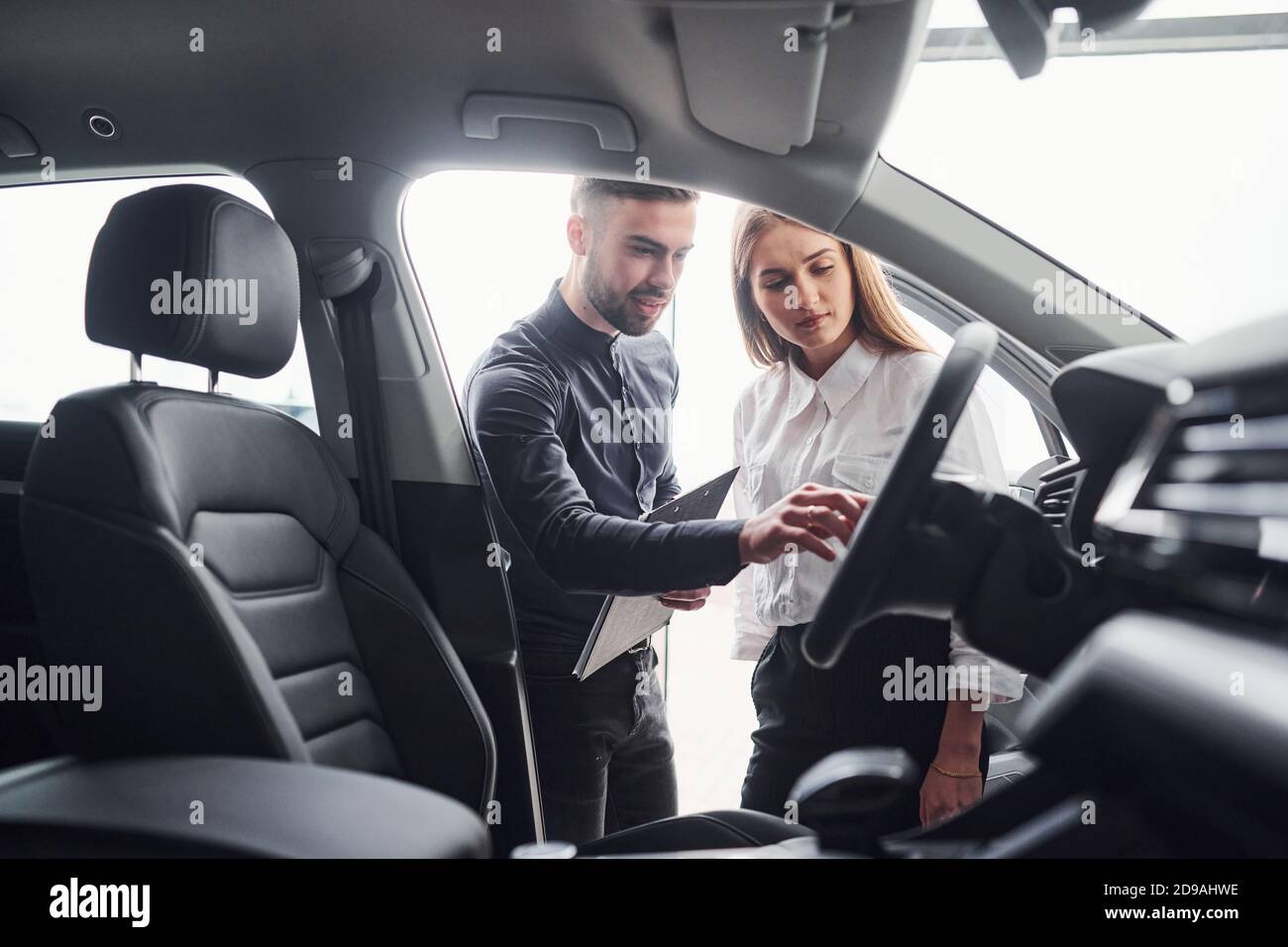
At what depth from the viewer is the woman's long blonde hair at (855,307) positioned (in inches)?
51.6

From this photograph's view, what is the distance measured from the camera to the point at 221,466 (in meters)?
1.21

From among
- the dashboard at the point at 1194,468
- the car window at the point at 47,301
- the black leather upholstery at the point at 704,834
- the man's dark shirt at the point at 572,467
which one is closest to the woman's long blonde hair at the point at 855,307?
the man's dark shirt at the point at 572,467

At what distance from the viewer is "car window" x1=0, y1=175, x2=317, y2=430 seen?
1657mm

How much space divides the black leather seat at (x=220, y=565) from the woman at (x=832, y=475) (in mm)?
170

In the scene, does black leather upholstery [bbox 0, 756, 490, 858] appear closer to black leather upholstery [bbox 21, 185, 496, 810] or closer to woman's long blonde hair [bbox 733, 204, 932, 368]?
black leather upholstery [bbox 21, 185, 496, 810]

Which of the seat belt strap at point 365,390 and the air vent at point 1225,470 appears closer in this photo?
the air vent at point 1225,470

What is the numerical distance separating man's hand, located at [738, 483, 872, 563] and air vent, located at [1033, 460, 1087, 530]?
0.64 ft

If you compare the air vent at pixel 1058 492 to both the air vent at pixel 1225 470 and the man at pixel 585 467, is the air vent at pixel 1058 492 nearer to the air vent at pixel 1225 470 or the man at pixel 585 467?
the air vent at pixel 1225 470

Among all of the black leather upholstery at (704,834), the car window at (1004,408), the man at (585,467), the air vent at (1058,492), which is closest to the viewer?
the air vent at (1058,492)

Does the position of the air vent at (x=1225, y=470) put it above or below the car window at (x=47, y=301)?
below

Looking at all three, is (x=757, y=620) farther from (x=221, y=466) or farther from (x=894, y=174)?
(x=221, y=466)

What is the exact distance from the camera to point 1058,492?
103 cm

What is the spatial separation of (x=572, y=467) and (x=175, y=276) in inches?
27.3

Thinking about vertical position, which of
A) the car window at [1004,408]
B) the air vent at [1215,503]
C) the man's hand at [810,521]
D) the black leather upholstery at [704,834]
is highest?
the car window at [1004,408]
